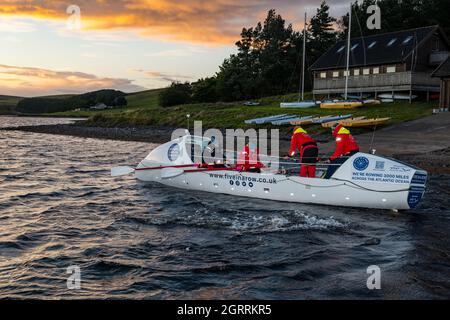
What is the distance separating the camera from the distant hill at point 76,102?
15488 centimetres

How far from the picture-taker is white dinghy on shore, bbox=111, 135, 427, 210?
1337 centimetres

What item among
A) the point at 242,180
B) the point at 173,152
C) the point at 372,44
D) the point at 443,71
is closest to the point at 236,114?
the point at 372,44

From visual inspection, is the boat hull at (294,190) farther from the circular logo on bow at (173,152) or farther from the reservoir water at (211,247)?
the circular logo on bow at (173,152)

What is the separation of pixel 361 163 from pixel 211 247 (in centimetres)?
600

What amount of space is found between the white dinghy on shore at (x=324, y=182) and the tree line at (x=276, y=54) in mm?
61130

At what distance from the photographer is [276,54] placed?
8306cm

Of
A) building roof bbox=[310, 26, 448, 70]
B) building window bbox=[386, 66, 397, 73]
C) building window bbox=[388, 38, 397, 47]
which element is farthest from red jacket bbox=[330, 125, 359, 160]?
building window bbox=[388, 38, 397, 47]

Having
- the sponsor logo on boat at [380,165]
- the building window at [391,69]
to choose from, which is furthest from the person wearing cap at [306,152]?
the building window at [391,69]

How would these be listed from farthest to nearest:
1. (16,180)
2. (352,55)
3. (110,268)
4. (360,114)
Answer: (352,55) → (360,114) → (16,180) → (110,268)

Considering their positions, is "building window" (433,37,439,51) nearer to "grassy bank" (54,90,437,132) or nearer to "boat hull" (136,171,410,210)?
"grassy bank" (54,90,437,132)
